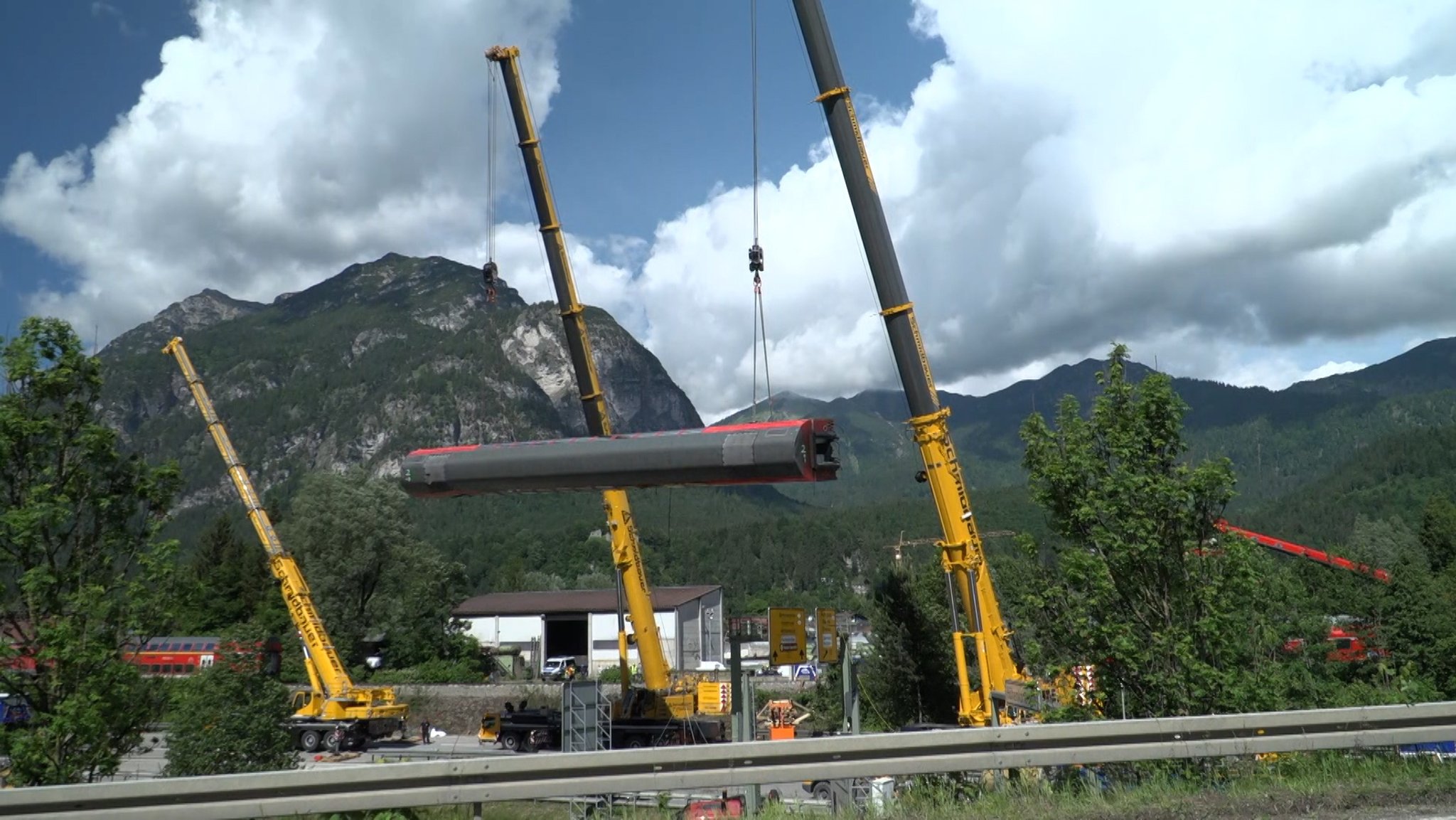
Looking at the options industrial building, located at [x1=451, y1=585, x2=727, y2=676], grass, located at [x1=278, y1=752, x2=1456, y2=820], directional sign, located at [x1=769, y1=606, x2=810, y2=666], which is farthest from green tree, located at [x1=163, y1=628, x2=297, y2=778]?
industrial building, located at [x1=451, y1=585, x2=727, y2=676]

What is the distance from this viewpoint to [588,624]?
8012 cm

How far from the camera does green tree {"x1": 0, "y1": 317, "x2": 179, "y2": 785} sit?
1032cm

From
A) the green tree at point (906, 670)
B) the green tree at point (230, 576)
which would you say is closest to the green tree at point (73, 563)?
the green tree at point (906, 670)

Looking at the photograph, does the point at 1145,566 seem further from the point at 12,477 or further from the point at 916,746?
the point at 12,477

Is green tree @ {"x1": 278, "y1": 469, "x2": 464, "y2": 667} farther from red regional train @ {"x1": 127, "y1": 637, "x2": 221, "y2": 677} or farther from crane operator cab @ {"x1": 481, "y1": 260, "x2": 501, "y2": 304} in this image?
crane operator cab @ {"x1": 481, "y1": 260, "x2": 501, "y2": 304}

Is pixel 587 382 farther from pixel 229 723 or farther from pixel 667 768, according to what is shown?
pixel 667 768

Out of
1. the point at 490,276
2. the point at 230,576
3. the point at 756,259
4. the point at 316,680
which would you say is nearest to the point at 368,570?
the point at 230,576

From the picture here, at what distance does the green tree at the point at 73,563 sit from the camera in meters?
10.3

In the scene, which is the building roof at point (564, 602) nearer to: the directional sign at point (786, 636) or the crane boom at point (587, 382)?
the crane boom at point (587, 382)

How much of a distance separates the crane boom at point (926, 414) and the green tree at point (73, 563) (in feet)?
46.3

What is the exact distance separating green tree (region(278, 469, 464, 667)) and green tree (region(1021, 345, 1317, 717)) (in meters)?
59.1

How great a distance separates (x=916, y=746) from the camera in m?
7.46

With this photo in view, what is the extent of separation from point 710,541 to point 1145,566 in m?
173

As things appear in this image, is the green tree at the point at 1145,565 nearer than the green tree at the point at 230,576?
Yes
